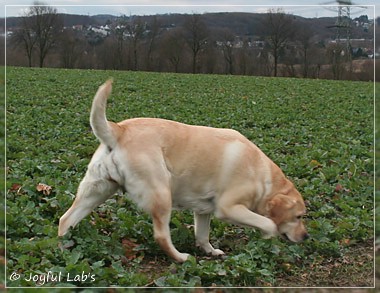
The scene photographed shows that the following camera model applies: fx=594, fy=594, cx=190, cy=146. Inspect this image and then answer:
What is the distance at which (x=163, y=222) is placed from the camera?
173 inches

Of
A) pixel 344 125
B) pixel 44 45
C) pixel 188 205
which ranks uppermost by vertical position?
pixel 44 45

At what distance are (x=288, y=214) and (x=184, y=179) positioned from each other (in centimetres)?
94

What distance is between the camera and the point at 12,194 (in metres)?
5.77

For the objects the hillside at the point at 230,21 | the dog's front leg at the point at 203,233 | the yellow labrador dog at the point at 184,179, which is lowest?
the dog's front leg at the point at 203,233

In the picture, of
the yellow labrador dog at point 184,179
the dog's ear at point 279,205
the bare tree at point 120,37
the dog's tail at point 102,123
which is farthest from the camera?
the dog's ear at point 279,205

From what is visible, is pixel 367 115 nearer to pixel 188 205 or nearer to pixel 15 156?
pixel 15 156

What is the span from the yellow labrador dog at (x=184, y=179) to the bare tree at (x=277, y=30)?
87cm

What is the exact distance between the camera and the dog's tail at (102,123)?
4.19 m

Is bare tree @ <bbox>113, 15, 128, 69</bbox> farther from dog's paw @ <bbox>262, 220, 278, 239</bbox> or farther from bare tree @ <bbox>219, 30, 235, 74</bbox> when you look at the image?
dog's paw @ <bbox>262, 220, 278, 239</bbox>

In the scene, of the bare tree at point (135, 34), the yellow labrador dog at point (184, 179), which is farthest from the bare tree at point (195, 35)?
the yellow labrador dog at point (184, 179)

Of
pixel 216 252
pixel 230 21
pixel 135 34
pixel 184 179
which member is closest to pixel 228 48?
pixel 230 21

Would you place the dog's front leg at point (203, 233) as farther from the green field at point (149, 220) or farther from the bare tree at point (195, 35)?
the bare tree at point (195, 35)

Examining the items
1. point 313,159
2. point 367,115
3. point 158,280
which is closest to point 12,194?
point 158,280

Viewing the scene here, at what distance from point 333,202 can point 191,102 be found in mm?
6560
